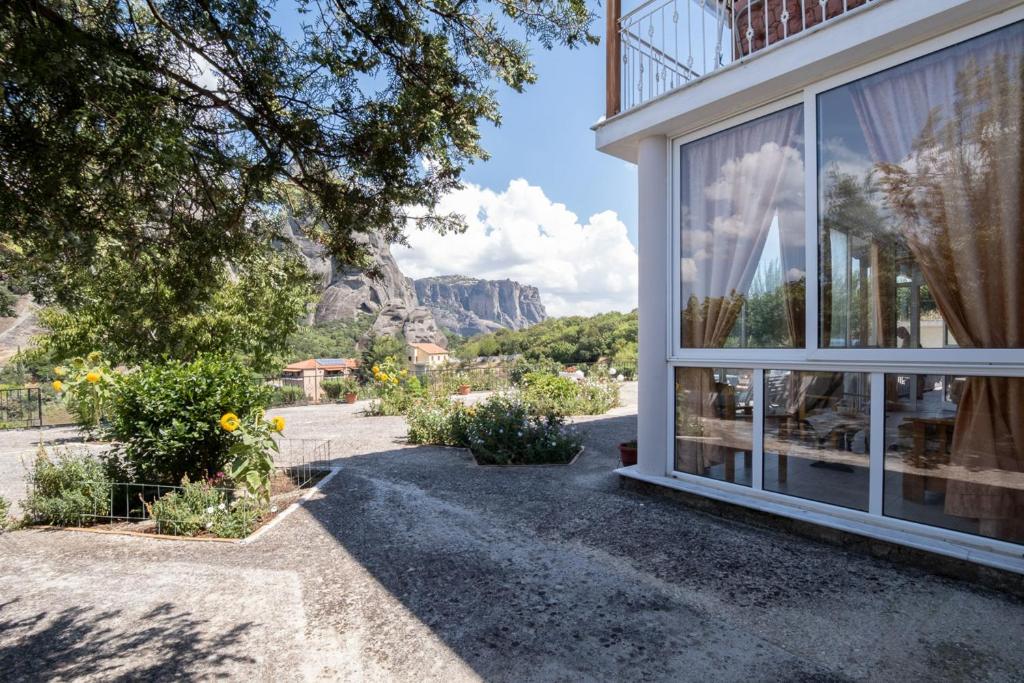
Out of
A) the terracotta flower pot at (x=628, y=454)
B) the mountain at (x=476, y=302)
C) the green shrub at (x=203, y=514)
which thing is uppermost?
the mountain at (x=476, y=302)

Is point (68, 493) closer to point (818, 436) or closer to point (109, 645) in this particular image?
point (109, 645)

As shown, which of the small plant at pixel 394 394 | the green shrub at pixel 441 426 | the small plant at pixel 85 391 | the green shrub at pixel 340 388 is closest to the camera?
the small plant at pixel 85 391

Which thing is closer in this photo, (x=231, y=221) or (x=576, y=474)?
(x=231, y=221)

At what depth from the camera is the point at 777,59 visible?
416 centimetres

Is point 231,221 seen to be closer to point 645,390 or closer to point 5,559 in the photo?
point 5,559

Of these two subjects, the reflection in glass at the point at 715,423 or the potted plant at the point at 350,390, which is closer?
the reflection in glass at the point at 715,423

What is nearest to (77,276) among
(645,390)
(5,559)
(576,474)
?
(5,559)

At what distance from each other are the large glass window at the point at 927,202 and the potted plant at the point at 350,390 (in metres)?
14.0

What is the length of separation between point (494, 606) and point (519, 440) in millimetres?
4033

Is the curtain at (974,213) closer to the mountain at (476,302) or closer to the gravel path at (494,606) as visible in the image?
the gravel path at (494,606)

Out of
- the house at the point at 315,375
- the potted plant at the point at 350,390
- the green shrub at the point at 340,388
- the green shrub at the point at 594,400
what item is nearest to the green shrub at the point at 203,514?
the green shrub at the point at 594,400

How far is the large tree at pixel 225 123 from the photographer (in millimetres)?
2199

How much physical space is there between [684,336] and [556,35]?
2917mm

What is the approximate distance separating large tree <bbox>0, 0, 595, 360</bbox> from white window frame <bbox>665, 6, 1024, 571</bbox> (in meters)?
2.18
